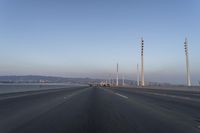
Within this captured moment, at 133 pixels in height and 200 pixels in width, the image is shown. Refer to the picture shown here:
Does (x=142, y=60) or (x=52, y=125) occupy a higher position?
(x=142, y=60)

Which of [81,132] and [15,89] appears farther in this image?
[15,89]

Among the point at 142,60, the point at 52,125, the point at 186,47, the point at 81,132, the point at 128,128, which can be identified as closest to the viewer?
the point at 81,132

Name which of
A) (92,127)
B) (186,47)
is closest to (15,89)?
(186,47)

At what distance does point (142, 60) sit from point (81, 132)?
303 ft

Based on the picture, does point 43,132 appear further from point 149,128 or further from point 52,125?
point 149,128

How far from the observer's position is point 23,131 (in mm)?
10055

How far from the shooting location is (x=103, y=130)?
10.2m

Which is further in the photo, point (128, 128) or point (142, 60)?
point (142, 60)

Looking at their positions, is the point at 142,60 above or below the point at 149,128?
above

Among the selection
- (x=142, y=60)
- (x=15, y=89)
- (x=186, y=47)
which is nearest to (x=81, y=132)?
(x=15, y=89)

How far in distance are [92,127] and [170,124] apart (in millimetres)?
2978

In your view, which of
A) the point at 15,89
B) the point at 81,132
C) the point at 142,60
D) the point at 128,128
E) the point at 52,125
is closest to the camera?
the point at 81,132

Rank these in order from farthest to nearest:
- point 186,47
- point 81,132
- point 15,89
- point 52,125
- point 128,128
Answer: point 186,47 → point 15,89 → point 52,125 → point 128,128 → point 81,132

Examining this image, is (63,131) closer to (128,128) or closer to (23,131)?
(23,131)
